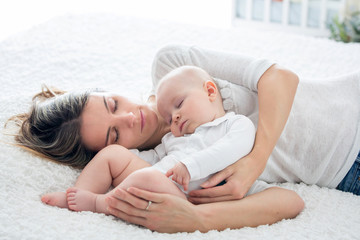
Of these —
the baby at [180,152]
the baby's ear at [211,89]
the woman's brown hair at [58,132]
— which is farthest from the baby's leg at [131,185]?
the baby's ear at [211,89]

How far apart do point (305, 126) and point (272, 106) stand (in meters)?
0.15

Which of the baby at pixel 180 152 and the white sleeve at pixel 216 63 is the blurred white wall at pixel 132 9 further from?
the baby at pixel 180 152

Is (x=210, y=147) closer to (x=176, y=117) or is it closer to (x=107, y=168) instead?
(x=176, y=117)

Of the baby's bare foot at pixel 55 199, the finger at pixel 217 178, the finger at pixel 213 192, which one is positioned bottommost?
the baby's bare foot at pixel 55 199

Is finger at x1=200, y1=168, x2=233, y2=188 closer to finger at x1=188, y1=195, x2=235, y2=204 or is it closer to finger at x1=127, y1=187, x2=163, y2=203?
finger at x1=188, y1=195, x2=235, y2=204

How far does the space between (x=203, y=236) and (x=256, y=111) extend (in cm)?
52

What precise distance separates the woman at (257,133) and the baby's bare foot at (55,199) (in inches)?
6.9

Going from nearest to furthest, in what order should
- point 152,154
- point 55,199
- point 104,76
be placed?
point 55,199
point 152,154
point 104,76

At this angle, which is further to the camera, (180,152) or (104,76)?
(104,76)

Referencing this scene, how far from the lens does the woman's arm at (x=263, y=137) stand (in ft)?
Answer: 3.77

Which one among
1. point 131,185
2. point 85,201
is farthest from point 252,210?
point 85,201

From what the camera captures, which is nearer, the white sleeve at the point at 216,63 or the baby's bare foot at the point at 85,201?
the baby's bare foot at the point at 85,201

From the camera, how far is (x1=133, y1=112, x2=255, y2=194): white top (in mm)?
1110

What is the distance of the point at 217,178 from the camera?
1.15 meters
